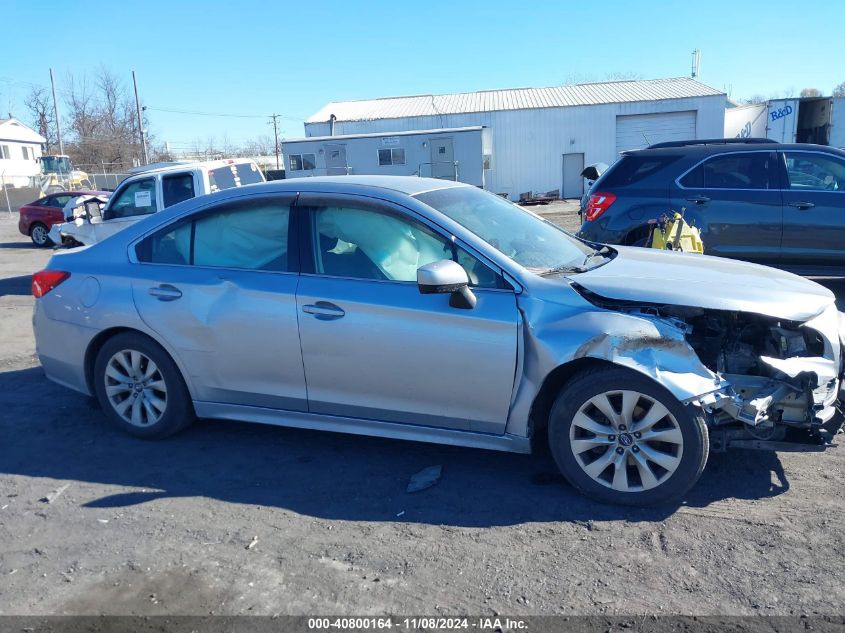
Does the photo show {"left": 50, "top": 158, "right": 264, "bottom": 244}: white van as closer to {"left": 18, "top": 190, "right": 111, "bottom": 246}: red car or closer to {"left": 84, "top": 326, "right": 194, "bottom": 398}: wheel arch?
{"left": 84, "top": 326, "right": 194, "bottom": 398}: wheel arch

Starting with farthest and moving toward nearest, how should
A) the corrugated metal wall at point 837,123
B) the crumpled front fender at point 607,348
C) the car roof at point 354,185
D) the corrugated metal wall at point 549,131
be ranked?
1. the corrugated metal wall at point 549,131
2. the corrugated metal wall at point 837,123
3. the car roof at point 354,185
4. the crumpled front fender at point 607,348

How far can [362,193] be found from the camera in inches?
167

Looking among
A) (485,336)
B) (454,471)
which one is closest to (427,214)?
(485,336)

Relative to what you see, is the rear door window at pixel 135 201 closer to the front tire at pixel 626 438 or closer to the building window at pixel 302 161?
the front tire at pixel 626 438

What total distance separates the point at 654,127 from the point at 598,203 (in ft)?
93.5

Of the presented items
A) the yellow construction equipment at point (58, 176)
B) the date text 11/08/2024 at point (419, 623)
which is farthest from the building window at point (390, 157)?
the date text 11/08/2024 at point (419, 623)

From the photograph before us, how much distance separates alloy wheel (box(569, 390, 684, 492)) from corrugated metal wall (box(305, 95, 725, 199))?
32002 mm

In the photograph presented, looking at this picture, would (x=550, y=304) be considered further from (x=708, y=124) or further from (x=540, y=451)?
(x=708, y=124)

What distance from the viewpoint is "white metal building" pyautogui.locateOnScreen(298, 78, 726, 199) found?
110ft

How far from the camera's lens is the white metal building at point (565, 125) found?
33.5 metres

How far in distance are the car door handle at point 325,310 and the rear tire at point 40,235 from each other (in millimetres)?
19630

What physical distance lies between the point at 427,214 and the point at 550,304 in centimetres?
90

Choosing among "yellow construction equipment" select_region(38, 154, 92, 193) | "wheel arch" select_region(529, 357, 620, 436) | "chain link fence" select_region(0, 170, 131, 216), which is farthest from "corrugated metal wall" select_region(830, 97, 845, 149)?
"yellow construction equipment" select_region(38, 154, 92, 193)

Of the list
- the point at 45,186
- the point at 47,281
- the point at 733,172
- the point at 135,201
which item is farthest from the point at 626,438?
the point at 45,186
